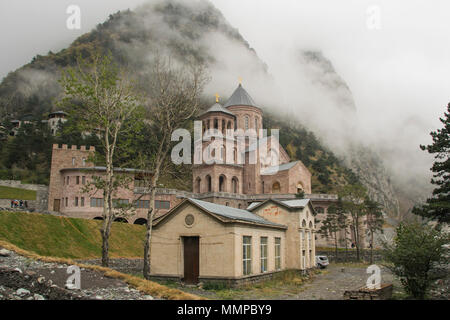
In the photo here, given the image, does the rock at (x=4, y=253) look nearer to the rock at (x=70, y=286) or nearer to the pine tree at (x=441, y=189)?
the rock at (x=70, y=286)

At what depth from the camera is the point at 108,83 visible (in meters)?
20.3

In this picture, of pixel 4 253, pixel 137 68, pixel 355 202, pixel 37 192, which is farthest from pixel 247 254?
pixel 137 68

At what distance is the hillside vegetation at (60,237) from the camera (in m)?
24.8

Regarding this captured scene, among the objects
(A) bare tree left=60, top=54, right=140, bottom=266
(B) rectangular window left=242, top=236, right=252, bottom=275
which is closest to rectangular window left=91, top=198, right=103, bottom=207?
(A) bare tree left=60, top=54, right=140, bottom=266

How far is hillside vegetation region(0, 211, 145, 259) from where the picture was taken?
2480 centimetres

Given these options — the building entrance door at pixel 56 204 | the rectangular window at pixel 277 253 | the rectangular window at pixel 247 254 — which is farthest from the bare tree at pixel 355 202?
the building entrance door at pixel 56 204

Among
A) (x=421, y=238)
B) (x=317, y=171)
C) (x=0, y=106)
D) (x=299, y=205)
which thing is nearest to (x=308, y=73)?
(x=317, y=171)

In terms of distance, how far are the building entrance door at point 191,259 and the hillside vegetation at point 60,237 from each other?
408 inches

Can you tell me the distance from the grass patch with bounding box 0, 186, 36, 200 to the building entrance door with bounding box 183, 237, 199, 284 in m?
38.1

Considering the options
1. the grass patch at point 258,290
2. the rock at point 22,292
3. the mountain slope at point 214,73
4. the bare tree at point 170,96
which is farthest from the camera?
the mountain slope at point 214,73

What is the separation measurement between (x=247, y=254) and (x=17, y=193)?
4274 centimetres

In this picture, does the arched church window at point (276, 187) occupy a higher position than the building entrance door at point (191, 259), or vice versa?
the arched church window at point (276, 187)

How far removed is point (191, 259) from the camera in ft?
65.7
